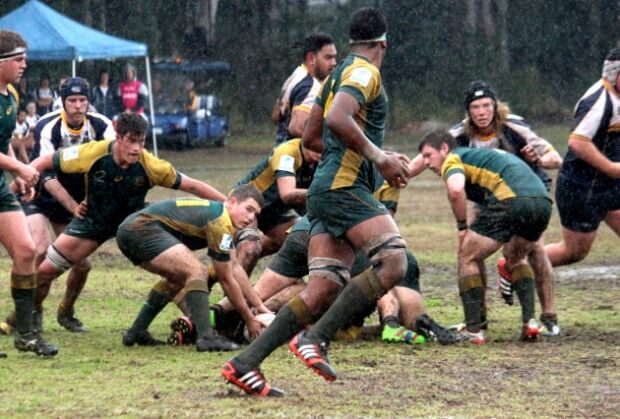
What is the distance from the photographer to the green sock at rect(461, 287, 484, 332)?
941 centimetres

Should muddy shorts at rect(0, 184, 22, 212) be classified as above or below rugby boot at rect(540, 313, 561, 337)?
above

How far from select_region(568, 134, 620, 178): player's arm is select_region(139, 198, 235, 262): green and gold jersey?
2.63 metres

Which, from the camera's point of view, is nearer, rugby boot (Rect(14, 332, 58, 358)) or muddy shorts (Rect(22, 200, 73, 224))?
rugby boot (Rect(14, 332, 58, 358))

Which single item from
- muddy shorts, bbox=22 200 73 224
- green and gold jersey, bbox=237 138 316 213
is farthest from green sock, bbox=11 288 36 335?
green and gold jersey, bbox=237 138 316 213

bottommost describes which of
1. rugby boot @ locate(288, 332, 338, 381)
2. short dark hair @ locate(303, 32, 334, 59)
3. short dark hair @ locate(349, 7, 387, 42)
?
rugby boot @ locate(288, 332, 338, 381)

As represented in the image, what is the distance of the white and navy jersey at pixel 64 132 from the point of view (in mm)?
11047

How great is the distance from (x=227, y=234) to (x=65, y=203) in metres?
1.78

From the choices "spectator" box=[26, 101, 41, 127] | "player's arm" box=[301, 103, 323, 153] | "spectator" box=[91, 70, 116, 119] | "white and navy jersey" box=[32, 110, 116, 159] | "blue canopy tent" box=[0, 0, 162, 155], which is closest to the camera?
"player's arm" box=[301, 103, 323, 153]

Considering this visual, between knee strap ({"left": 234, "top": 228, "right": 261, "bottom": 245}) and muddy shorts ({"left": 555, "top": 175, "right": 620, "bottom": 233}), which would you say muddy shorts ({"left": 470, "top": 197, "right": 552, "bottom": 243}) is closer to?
muddy shorts ({"left": 555, "top": 175, "right": 620, "bottom": 233})

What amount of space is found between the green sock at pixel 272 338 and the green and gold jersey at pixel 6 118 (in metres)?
2.37

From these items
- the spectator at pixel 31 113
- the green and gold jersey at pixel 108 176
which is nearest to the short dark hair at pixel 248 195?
the green and gold jersey at pixel 108 176

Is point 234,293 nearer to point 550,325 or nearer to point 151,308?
point 151,308

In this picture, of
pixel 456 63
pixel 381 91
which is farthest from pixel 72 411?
pixel 456 63

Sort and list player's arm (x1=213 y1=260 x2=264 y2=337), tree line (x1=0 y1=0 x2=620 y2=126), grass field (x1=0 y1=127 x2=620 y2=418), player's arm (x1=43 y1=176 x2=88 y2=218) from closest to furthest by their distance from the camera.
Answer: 1. grass field (x1=0 y1=127 x2=620 y2=418)
2. player's arm (x1=213 y1=260 x2=264 y2=337)
3. player's arm (x1=43 y1=176 x2=88 y2=218)
4. tree line (x1=0 y1=0 x2=620 y2=126)
